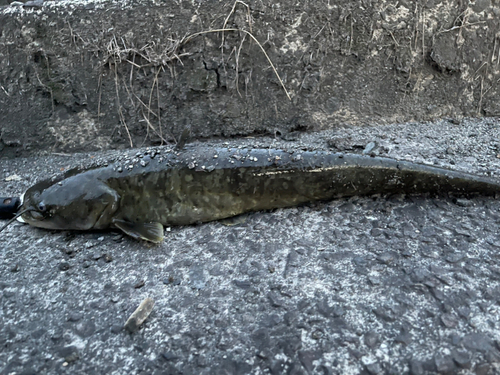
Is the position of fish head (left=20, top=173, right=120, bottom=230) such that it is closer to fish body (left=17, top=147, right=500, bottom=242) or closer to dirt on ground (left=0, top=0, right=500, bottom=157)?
fish body (left=17, top=147, right=500, bottom=242)

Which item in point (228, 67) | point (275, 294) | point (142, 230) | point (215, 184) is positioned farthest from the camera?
point (228, 67)

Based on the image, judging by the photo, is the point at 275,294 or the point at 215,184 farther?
the point at 215,184

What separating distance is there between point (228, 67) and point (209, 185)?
55.9 inches

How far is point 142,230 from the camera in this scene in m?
2.58

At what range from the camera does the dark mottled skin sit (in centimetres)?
265

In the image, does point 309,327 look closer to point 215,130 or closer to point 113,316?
point 113,316

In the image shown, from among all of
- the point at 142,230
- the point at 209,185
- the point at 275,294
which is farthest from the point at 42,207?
the point at 275,294

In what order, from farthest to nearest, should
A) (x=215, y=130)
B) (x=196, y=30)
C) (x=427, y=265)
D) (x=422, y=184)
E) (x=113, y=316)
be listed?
(x=215, y=130) → (x=196, y=30) → (x=422, y=184) → (x=427, y=265) → (x=113, y=316)

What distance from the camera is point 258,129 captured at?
3812 millimetres

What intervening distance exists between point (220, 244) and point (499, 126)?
297 centimetres

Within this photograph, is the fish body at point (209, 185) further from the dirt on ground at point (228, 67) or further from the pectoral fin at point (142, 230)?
the dirt on ground at point (228, 67)

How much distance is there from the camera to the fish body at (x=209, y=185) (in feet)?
8.68

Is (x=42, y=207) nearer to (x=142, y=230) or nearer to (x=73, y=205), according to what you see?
(x=73, y=205)

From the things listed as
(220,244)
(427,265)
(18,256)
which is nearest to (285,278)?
(220,244)
